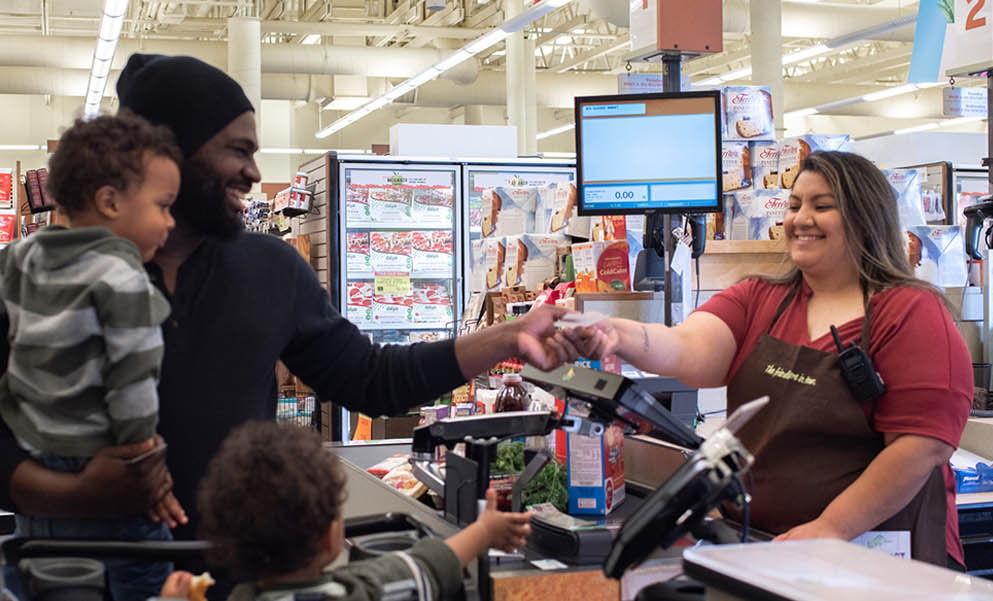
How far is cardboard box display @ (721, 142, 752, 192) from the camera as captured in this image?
178 inches

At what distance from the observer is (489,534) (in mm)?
1609

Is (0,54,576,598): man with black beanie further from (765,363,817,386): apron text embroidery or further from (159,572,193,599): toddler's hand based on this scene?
(765,363,817,386): apron text embroidery

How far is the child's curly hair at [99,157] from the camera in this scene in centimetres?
170

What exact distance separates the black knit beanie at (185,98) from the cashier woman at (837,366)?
79cm

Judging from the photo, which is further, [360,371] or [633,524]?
[360,371]

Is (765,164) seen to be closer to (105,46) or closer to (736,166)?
(736,166)

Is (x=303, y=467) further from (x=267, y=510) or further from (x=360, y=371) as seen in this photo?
(x=360, y=371)

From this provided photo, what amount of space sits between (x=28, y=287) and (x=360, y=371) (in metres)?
0.66

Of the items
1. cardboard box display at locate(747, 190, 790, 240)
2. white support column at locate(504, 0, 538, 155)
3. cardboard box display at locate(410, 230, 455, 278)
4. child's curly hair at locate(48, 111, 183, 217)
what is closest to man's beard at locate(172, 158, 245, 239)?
child's curly hair at locate(48, 111, 183, 217)

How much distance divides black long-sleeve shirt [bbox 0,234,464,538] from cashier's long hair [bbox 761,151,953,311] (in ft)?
3.15

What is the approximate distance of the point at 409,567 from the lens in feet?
4.83

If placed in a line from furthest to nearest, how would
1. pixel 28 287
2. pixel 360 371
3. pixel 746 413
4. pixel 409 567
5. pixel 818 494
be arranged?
pixel 818 494 → pixel 360 371 → pixel 28 287 → pixel 409 567 → pixel 746 413

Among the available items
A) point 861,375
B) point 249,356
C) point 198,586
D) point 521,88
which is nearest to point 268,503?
point 198,586

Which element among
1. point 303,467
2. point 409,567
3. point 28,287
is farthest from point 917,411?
point 28,287
